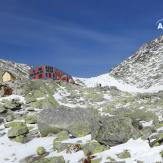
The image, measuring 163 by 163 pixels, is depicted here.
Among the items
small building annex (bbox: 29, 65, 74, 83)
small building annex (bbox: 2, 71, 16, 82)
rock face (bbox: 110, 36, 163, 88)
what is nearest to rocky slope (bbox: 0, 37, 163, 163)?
small building annex (bbox: 2, 71, 16, 82)

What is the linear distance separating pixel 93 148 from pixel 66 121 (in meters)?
6.64

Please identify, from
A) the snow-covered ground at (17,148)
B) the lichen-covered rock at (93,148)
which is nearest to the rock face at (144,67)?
the snow-covered ground at (17,148)

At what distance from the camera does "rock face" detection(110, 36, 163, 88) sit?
4765 inches

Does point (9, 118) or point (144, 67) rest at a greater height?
point (144, 67)

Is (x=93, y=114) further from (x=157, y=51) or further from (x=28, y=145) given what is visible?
(x=157, y=51)

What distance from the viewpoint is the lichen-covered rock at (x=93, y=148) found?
2317 centimetres

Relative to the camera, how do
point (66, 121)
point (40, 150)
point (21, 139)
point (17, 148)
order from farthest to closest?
1. point (66, 121)
2. point (21, 139)
3. point (17, 148)
4. point (40, 150)

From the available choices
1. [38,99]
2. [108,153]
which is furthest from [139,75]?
[108,153]

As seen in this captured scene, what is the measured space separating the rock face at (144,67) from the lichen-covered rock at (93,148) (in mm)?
85289

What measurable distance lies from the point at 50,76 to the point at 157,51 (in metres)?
98.7

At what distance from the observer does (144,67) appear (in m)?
147

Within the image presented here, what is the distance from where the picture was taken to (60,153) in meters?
24.3

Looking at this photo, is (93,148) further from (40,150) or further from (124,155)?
(40,150)

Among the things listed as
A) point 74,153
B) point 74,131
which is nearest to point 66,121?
point 74,131
